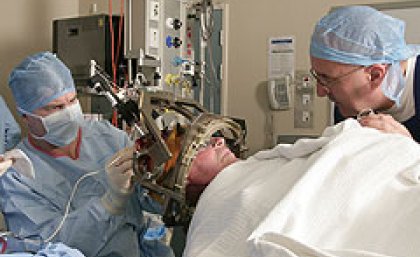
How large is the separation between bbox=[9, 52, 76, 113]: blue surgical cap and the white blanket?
773 mm

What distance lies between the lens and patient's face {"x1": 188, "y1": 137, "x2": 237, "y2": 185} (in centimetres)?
145

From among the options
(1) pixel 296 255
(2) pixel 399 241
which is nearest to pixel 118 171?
(1) pixel 296 255

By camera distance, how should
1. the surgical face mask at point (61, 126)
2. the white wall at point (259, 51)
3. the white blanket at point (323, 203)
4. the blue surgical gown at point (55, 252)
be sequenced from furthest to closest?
the white wall at point (259, 51) → the surgical face mask at point (61, 126) → the blue surgical gown at point (55, 252) → the white blanket at point (323, 203)

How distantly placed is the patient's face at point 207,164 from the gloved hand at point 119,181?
0.62ft

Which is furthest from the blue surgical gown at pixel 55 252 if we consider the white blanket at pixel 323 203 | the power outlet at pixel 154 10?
the power outlet at pixel 154 10

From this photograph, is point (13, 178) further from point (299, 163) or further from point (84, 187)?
point (299, 163)

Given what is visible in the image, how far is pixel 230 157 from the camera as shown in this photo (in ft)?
4.83

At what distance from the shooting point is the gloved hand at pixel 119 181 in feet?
4.82

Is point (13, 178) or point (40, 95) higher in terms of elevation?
point (40, 95)

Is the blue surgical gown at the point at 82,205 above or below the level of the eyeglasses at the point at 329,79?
below

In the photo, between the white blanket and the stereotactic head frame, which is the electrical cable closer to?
the stereotactic head frame

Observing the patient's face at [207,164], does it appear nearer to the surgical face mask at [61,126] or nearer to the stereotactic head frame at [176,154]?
the stereotactic head frame at [176,154]

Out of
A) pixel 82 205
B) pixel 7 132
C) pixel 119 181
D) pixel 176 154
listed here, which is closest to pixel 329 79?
pixel 176 154

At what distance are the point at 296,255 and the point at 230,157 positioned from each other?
0.57m
